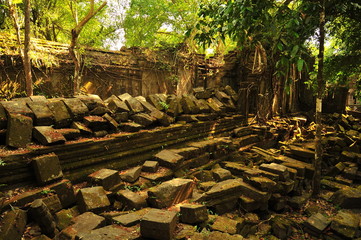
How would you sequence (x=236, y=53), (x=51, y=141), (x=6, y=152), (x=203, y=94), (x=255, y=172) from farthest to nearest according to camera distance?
(x=236, y=53) < (x=203, y=94) < (x=255, y=172) < (x=51, y=141) < (x=6, y=152)

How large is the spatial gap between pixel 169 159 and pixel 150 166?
1.38 feet

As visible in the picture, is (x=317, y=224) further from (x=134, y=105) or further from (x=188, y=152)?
(x=134, y=105)

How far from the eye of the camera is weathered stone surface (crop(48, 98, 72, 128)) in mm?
3781

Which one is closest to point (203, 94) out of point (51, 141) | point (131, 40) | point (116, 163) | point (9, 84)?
point (116, 163)

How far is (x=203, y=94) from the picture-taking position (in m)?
7.04

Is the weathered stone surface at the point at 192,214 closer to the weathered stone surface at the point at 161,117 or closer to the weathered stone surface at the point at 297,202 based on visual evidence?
the weathered stone surface at the point at 161,117

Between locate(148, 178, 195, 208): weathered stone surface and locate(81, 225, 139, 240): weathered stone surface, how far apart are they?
66cm

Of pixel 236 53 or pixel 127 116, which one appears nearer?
pixel 127 116

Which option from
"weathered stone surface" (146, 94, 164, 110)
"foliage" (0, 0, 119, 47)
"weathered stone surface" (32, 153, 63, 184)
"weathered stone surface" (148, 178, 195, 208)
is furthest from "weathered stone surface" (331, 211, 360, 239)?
"foliage" (0, 0, 119, 47)

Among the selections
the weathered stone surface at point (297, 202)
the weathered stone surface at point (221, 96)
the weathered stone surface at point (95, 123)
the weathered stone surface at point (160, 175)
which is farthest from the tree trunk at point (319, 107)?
the weathered stone surface at point (95, 123)

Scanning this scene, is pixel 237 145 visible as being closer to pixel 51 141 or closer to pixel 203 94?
pixel 203 94

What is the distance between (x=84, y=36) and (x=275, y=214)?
13.2 m

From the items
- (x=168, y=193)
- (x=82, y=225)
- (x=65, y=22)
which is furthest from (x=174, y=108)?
(x=65, y=22)

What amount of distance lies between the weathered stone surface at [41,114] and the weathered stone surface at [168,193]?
6.71 ft
